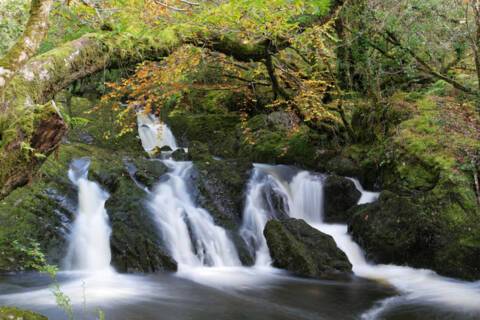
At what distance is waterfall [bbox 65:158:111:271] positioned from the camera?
855cm

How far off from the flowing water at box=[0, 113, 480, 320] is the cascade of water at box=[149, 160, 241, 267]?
0.07 feet

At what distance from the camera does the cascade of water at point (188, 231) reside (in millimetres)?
9250

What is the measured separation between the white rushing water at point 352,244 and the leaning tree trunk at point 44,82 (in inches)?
196

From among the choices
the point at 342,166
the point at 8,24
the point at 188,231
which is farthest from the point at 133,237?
the point at 342,166

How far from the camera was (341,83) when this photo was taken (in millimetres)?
13320

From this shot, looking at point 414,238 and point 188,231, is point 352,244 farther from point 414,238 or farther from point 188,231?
point 188,231

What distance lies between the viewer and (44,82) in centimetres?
405

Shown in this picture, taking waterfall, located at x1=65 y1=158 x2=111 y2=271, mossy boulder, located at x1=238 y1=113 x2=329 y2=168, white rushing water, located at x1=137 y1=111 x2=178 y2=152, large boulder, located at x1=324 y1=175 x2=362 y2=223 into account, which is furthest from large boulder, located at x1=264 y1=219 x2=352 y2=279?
white rushing water, located at x1=137 y1=111 x2=178 y2=152

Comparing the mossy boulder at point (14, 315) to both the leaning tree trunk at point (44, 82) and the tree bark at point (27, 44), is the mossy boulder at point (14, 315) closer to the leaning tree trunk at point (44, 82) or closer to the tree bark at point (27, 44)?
the leaning tree trunk at point (44, 82)

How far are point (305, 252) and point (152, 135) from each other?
9.13m

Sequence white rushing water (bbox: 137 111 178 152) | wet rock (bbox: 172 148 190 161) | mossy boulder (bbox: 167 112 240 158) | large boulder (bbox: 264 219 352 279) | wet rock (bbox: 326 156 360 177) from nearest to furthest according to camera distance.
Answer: large boulder (bbox: 264 219 352 279)
wet rock (bbox: 326 156 360 177)
wet rock (bbox: 172 148 190 161)
mossy boulder (bbox: 167 112 240 158)
white rushing water (bbox: 137 111 178 152)

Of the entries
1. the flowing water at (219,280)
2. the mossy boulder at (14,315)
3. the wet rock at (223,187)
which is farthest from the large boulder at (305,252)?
the mossy boulder at (14,315)

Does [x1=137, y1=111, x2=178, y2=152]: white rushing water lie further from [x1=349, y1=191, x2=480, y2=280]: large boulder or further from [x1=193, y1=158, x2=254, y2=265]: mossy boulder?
[x1=349, y1=191, x2=480, y2=280]: large boulder

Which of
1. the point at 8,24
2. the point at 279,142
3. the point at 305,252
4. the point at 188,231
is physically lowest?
the point at 305,252
